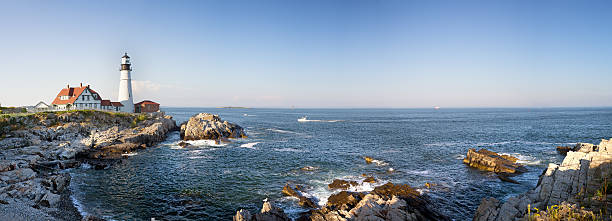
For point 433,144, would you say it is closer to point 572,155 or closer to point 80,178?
point 572,155

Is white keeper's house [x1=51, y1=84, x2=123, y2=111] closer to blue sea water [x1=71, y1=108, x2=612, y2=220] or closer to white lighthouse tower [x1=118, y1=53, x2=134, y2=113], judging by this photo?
white lighthouse tower [x1=118, y1=53, x2=134, y2=113]

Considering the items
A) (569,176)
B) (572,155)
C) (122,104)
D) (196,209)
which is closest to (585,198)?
(569,176)

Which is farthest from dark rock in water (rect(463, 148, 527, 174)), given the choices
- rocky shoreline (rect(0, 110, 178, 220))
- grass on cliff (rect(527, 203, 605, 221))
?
rocky shoreline (rect(0, 110, 178, 220))

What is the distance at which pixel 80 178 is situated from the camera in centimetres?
2691

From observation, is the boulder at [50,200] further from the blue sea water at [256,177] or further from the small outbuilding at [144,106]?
the small outbuilding at [144,106]

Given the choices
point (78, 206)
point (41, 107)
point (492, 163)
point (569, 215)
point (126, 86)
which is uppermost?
point (126, 86)

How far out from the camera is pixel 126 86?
66812 millimetres

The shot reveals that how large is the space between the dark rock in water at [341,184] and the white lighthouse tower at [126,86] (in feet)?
211

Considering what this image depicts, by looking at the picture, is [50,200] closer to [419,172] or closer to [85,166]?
[85,166]

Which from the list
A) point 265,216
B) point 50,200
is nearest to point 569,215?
point 265,216

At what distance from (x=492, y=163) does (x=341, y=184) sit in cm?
1951

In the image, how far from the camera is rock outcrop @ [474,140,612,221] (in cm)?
1340

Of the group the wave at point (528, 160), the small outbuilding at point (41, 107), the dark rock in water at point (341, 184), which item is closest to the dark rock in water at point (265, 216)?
the dark rock in water at point (341, 184)

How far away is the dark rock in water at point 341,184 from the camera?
24.6m
